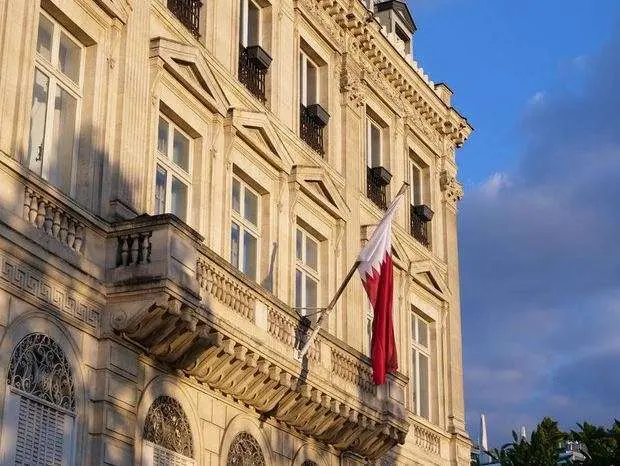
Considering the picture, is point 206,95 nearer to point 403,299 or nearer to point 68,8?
point 68,8

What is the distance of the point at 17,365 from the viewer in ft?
56.7

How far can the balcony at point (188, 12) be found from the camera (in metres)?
23.7

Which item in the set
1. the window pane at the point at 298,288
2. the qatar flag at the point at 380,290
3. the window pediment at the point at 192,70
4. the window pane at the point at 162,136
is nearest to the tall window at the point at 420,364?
the window pane at the point at 298,288

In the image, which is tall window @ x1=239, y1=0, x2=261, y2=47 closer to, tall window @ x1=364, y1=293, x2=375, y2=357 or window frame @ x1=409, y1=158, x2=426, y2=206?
tall window @ x1=364, y1=293, x2=375, y2=357

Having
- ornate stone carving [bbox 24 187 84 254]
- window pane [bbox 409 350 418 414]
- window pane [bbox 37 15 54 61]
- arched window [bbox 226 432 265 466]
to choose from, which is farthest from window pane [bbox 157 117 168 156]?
window pane [bbox 409 350 418 414]

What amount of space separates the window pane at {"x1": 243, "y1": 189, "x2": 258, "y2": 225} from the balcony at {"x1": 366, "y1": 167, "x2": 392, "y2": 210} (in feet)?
19.9

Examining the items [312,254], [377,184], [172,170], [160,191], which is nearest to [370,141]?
[377,184]

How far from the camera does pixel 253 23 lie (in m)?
27.5

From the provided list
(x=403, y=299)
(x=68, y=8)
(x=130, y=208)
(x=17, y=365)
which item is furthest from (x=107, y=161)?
(x=403, y=299)

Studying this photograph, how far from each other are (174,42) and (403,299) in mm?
11188

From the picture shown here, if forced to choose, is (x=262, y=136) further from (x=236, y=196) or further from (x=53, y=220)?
(x=53, y=220)

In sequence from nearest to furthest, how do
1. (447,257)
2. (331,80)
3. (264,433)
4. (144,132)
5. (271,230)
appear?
(144,132) → (264,433) → (271,230) → (331,80) → (447,257)

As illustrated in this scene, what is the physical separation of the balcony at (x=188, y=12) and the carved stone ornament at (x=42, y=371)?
7.88 meters

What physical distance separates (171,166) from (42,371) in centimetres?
597
